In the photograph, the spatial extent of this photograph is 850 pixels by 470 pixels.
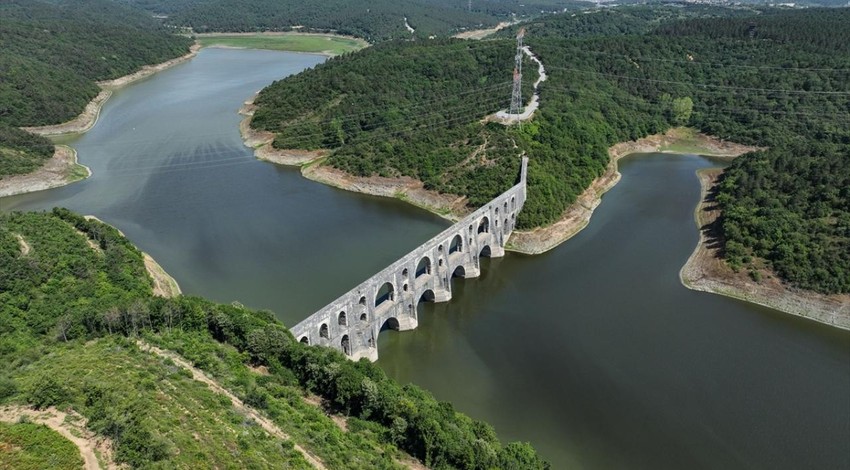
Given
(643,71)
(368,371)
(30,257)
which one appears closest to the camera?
(368,371)

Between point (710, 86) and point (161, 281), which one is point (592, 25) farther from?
point (161, 281)

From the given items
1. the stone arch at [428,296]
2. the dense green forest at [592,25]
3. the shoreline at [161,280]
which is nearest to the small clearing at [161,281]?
the shoreline at [161,280]

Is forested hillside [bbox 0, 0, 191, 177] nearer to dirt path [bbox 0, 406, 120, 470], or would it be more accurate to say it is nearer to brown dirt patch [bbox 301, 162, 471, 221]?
brown dirt patch [bbox 301, 162, 471, 221]

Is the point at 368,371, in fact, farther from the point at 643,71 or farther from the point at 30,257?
the point at 643,71

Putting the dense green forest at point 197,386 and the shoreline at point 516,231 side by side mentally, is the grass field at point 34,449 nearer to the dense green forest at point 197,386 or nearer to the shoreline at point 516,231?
the dense green forest at point 197,386

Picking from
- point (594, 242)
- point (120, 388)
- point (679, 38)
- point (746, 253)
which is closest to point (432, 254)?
point (594, 242)

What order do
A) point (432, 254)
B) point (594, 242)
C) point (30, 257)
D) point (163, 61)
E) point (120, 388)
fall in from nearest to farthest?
point (120, 388) < point (30, 257) < point (432, 254) < point (594, 242) < point (163, 61)

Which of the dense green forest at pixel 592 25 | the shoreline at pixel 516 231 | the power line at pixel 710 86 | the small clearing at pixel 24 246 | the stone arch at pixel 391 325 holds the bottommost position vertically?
the stone arch at pixel 391 325
